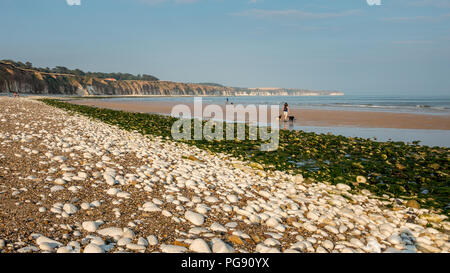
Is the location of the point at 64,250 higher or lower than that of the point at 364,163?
higher

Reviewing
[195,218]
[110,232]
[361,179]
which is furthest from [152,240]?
[361,179]

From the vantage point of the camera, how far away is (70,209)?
484 centimetres

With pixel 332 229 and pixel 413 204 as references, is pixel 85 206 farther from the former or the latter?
pixel 413 204

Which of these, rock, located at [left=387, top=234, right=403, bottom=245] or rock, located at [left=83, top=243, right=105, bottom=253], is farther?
rock, located at [left=387, top=234, right=403, bottom=245]

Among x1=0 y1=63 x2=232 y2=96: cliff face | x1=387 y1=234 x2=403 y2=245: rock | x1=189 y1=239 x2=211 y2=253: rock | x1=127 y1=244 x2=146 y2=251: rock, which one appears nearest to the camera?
x1=127 y1=244 x2=146 y2=251: rock

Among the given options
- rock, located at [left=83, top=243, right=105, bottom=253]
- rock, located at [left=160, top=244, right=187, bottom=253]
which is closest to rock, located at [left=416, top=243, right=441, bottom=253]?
rock, located at [left=160, top=244, right=187, bottom=253]

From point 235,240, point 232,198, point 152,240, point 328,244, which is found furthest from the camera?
point 232,198

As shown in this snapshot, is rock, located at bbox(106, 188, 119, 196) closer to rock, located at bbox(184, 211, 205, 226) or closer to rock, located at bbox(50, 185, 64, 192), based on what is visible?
rock, located at bbox(50, 185, 64, 192)

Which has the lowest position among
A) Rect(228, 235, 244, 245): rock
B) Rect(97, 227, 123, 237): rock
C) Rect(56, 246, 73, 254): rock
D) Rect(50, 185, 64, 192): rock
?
Rect(228, 235, 244, 245): rock

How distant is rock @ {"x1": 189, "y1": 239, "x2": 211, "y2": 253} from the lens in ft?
13.1

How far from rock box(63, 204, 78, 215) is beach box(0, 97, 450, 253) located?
0.06ft

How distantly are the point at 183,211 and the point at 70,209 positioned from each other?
1970mm

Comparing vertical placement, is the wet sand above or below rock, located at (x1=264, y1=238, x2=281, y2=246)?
above
